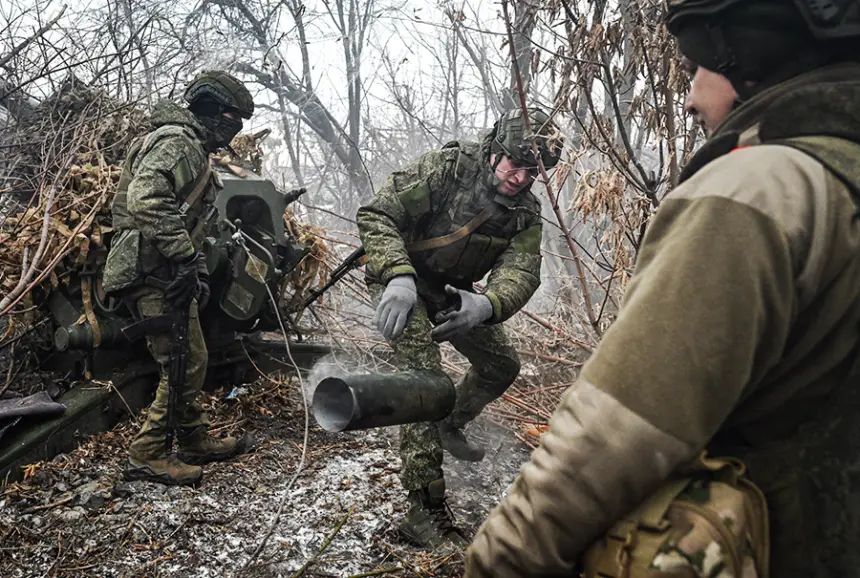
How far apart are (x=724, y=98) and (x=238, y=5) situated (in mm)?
12246

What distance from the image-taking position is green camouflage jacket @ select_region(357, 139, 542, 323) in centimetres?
366

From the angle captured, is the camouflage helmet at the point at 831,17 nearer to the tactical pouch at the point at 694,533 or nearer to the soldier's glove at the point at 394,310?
the tactical pouch at the point at 694,533

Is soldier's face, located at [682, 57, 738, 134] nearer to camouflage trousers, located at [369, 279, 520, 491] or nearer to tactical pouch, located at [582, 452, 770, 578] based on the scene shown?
tactical pouch, located at [582, 452, 770, 578]

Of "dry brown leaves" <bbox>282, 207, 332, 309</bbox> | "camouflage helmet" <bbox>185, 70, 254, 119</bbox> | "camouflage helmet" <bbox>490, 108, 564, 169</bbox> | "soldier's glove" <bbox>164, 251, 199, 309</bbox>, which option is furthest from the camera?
"dry brown leaves" <bbox>282, 207, 332, 309</bbox>

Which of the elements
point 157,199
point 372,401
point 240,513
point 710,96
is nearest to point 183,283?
point 157,199

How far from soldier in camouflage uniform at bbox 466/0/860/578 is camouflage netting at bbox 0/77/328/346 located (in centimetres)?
406

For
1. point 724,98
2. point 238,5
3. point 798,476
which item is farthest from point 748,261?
point 238,5

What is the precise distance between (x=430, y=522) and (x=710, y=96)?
2619 mm

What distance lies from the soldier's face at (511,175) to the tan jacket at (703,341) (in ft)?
8.59

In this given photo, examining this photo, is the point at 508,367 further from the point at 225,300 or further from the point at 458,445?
the point at 225,300

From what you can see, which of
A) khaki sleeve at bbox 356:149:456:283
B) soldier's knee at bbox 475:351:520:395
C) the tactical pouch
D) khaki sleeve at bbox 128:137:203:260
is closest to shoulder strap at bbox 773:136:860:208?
the tactical pouch

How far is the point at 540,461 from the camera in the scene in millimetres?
1085

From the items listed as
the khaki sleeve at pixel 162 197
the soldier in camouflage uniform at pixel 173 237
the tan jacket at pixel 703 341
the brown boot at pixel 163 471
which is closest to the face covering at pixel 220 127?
the soldier in camouflage uniform at pixel 173 237

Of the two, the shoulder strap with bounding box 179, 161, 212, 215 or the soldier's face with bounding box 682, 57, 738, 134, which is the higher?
the shoulder strap with bounding box 179, 161, 212, 215
